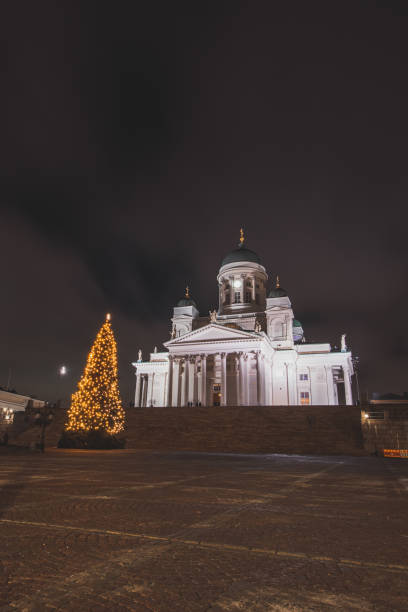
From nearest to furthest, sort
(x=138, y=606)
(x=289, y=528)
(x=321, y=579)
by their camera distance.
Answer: (x=138, y=606) < (x=321, y=579) < (x=289, y=528)

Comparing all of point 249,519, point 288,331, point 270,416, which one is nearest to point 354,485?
point 249,519

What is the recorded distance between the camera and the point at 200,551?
3.42 m

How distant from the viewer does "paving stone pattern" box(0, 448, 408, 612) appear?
243 centimetres

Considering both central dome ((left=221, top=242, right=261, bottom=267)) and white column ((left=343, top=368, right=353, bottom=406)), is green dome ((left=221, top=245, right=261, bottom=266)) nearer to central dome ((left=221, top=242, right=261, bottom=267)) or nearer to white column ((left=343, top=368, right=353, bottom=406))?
central dome ((left=221, top=242, right=261, bottom=267))

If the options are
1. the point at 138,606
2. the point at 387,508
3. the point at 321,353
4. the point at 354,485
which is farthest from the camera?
the point at 321,353

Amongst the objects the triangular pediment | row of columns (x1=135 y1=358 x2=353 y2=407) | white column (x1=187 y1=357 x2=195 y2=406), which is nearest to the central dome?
the triangular pediment

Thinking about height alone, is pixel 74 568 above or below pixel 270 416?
below

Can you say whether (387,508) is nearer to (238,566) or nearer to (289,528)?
(289,528)

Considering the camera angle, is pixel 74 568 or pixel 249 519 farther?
pixel 249 519

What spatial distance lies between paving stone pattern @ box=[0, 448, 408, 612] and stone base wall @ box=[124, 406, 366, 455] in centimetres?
2164

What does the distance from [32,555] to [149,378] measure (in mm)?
60510

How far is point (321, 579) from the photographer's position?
2795 mm

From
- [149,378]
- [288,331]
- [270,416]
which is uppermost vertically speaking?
[288,331]

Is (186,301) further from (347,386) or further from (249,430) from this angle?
(249,430)
